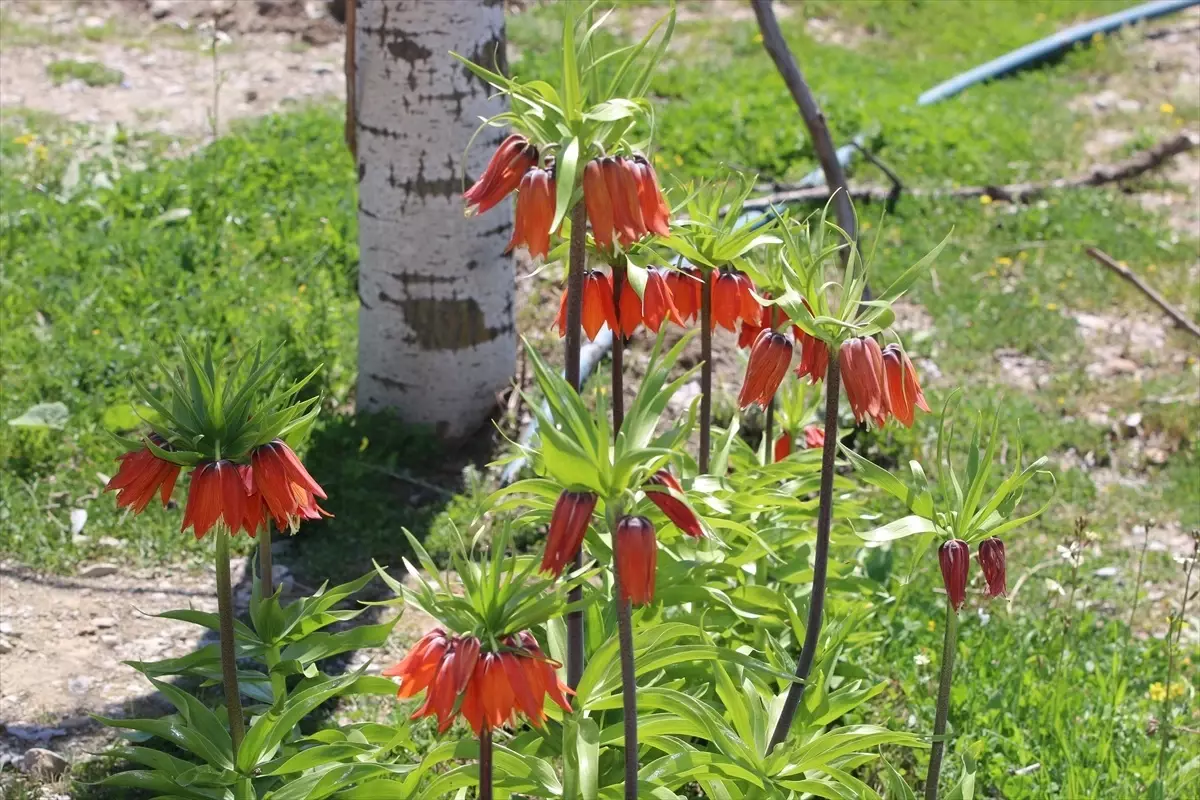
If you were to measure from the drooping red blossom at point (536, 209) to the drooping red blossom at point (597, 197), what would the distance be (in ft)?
0.22

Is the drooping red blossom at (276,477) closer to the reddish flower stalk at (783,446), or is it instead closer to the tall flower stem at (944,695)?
the tall flower stem at (944,695)

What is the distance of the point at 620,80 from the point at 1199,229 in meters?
6.43

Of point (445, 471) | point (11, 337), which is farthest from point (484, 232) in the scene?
point (11, 337)

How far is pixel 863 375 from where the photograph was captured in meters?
2.32

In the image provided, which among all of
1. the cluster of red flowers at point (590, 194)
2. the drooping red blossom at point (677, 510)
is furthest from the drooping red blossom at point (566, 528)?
the cluster of red flowers at point (590, 194)

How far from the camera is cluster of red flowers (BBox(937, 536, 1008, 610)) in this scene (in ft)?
7.65

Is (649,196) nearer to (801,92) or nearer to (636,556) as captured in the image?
(636,556)

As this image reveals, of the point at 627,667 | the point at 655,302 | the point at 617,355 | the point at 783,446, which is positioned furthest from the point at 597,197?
the point at 783,446

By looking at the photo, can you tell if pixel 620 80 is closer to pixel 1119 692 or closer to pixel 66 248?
pixel 1119 692

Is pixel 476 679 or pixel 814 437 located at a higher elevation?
pixel 476 679

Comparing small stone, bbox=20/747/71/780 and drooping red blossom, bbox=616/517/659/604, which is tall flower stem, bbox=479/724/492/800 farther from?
small stone, bbox=20/747/71/780

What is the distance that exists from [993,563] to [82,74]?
7856mm

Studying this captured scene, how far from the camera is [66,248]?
5.82 m

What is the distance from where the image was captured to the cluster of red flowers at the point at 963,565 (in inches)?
91.8
